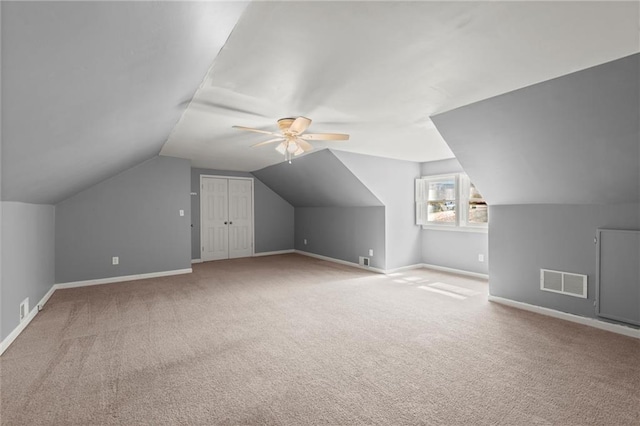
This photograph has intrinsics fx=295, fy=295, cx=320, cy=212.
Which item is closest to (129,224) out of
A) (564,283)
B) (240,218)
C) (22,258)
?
(22,258)

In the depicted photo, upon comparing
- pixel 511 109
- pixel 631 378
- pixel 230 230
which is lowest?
pixel 631 378

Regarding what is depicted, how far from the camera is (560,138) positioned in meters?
2.82

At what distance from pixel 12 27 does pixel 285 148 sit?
2775 mm

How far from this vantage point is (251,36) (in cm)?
182

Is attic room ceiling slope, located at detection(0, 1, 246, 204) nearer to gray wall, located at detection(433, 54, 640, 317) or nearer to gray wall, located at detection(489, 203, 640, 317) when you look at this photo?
gray wall, located at detection(433, 54, 640, 317)

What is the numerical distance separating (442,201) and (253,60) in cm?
499

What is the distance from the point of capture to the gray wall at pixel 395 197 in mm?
5598

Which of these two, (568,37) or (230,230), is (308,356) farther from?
(230,230)

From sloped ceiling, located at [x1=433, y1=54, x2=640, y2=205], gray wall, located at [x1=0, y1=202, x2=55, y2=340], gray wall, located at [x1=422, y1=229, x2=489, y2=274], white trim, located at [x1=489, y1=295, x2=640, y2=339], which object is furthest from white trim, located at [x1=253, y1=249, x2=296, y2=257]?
sloped ceiling, located at [x1=433, y1=54, x2=640, y2=205]

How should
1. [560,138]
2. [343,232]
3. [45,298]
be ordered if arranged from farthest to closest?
[343,232]
[45,298]
[560,138]

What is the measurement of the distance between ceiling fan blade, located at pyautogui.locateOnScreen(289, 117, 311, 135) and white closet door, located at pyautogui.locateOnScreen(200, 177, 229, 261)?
4742 mm

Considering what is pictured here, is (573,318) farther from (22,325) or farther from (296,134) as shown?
(22,325)

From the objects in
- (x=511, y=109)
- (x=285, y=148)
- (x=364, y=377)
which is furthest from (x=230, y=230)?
(x=511, y=109)

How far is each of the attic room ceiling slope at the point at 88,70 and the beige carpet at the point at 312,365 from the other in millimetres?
1597
